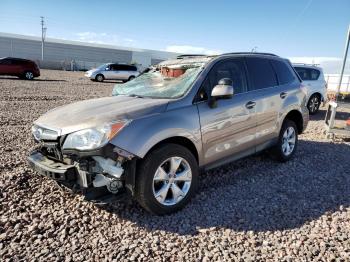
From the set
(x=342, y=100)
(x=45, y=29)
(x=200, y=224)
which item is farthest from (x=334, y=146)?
(x=45, y=29)

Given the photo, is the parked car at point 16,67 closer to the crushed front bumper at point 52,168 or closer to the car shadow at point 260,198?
the car shadow at point 260,198

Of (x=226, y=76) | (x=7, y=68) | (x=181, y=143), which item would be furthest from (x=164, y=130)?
(x=7, y=68)

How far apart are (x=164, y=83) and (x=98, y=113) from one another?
1174 mm

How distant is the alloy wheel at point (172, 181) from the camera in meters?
3.79

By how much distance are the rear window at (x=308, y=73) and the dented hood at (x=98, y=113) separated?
9716mm

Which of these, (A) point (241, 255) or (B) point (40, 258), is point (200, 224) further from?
(B) point (40, 258)

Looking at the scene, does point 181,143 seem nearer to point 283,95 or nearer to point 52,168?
point 52,168

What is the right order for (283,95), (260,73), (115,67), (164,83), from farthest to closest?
(115,67) < (283,95) < (260,73) < (164,83)

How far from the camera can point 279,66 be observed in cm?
592

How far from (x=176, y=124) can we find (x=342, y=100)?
641 cm

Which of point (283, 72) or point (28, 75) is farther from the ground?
point (283, 72)

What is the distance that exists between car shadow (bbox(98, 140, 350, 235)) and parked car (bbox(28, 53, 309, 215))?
0.27 m

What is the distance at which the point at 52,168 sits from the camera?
143 inches

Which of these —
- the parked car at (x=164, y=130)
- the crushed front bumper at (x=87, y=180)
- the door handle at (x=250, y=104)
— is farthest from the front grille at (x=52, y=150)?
the door handle at (x=250, y=104)
